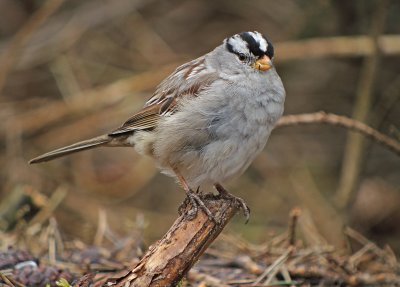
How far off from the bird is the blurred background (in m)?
1.62

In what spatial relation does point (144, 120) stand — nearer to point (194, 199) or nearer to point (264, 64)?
point (264, 64)

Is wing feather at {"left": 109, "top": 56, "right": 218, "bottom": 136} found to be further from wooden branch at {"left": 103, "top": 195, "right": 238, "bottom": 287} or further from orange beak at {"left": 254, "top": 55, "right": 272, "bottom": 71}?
wooden branch at {"left": 103, "top": 195, "right": 238, "bottom": 287}

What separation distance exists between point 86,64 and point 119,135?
2804 millimetres

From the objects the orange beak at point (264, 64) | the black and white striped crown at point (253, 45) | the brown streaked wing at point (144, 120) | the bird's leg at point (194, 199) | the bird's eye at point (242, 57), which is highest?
the black and white striped crown at point (253, 45)

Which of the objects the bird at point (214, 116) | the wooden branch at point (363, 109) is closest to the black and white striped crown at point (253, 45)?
Result: the bird at point (214, 116)

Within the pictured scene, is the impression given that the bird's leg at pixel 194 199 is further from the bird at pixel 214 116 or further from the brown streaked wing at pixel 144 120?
the brown streaked wing at pixel 144 120

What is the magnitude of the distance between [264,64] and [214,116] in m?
0.44

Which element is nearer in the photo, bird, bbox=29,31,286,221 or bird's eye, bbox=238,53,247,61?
bird, bbox=29,31,286,221

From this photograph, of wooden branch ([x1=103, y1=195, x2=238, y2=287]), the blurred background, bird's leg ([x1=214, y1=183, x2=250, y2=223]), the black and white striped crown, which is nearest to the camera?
wooden branch ([x1=103, y1=195, x2=238, y2=287])

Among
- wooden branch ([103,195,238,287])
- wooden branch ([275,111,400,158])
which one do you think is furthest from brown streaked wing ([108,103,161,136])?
wooden branch ([103,195,238,287])

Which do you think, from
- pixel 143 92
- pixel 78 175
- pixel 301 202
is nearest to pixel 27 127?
pixel 78 175

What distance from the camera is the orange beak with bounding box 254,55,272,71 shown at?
3775 millimetres

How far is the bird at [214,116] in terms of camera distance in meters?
3.58

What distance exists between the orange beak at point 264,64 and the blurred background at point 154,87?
1.64 meters
